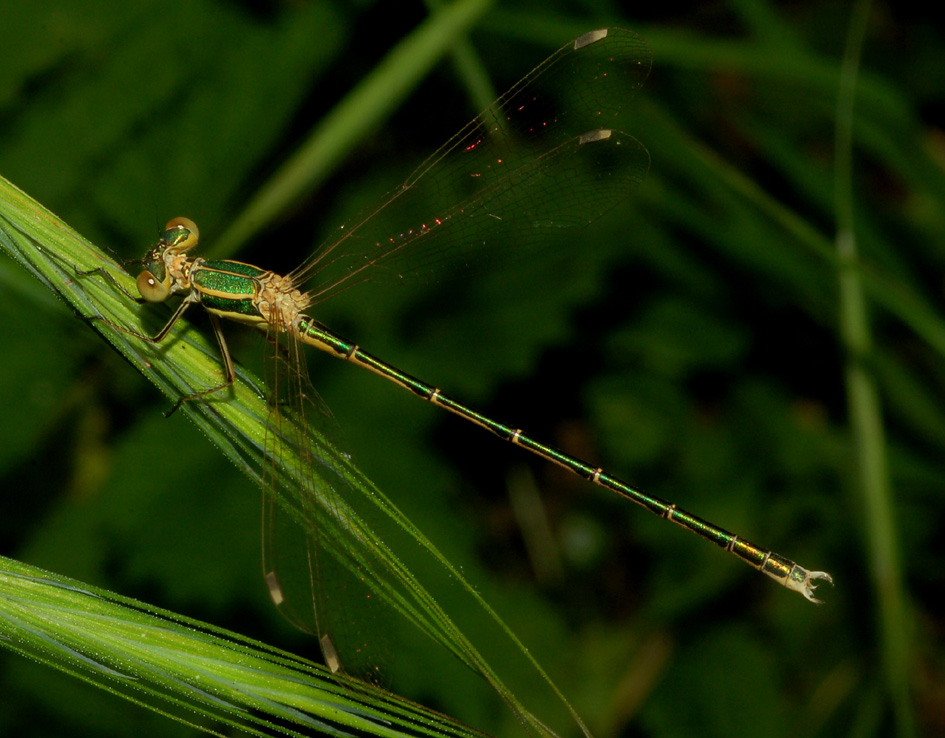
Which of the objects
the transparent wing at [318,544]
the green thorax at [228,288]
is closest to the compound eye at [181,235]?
the green thorax at [228,288]

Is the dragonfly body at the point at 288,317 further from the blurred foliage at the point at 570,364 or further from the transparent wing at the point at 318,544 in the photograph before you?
the transparent wing at the point at 318,544

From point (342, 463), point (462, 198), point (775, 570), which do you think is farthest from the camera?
point (462, 198)

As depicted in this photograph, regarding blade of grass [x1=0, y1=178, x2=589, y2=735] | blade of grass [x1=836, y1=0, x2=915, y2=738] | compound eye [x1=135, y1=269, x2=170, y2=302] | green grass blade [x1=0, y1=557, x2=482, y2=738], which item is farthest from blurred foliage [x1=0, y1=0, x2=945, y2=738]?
green grass blade [x1=0, y1=557, x2=482, y2=738]

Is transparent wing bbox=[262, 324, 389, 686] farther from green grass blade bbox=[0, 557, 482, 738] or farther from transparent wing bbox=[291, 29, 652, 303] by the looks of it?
transparent wing bbox=[291, 29, 652, 303]

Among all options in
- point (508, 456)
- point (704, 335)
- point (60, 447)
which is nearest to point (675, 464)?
point (704, 335)

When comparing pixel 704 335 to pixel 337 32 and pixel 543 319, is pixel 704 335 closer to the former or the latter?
pixel 543 319

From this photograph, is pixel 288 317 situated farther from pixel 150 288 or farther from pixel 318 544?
pixel 318 544

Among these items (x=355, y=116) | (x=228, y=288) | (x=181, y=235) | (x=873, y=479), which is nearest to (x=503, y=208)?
(x=355, y=116)
